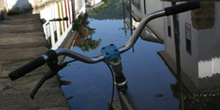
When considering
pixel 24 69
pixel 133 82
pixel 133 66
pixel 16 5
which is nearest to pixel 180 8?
pixel 24 69

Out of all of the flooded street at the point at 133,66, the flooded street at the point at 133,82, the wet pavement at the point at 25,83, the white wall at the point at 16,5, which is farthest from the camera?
the flooded street at the point at 133,82

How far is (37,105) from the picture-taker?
2.68 m

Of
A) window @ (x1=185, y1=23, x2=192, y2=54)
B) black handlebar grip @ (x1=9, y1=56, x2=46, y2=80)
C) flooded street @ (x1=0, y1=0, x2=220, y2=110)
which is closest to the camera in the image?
black handlebar grip @ (x1=9, y1=56, x2=46, y2=80)

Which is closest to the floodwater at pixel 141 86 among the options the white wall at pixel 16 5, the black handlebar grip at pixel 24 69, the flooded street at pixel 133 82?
the flooded street at pixel 133 82

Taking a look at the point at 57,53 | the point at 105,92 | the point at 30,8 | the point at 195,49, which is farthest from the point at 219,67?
the point at 57,53

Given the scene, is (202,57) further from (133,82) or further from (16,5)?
(16,5)

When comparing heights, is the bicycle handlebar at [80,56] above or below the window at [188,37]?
above

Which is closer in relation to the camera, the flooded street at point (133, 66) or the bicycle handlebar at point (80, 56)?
the bicycle handlebar at point (80, 56)

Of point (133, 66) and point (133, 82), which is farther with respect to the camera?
point (133, 66)

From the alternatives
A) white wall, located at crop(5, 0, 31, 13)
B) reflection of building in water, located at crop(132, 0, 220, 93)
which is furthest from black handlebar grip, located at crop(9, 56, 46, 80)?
white wall, located at crop(5, 0, 31, 13)

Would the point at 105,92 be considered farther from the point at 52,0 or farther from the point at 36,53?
the point at 36,53

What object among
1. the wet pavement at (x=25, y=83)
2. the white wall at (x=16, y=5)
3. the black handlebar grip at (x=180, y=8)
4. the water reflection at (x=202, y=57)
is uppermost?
the black handlebar grip at (x=180, y=8)

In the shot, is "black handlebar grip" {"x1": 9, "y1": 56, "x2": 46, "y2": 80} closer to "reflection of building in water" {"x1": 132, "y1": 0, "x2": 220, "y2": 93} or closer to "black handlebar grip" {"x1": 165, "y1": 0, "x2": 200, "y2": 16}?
"black handlebar grip" {"x1": 165, "y1": 0, "x2": 200, "y2": 16}

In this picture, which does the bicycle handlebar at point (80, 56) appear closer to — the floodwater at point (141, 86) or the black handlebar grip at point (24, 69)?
the black handlebar grip at point (24, 69)
